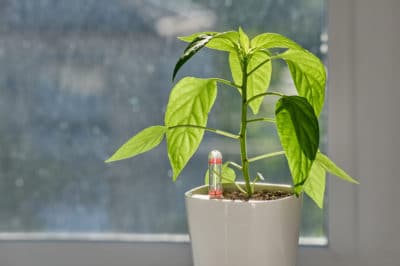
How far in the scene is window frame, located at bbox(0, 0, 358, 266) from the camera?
47.7 inches

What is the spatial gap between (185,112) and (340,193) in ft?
1.28

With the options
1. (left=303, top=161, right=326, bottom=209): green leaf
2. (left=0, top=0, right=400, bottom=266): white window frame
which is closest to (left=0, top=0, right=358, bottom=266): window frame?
(left=0, top=0, right=400, bottom=266): white window frame

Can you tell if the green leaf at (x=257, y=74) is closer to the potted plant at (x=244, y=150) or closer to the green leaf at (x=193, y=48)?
the potted plant at (x=244, y=150)

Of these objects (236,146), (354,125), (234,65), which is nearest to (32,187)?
(236,146)

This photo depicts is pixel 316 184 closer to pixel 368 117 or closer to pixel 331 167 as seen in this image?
pixel 331 167

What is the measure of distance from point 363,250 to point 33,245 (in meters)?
0.63

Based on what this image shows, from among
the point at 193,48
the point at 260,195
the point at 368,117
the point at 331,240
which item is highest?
the point at 193,48

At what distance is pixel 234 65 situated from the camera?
3.52 ft

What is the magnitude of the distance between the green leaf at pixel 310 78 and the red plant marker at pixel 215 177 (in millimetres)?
164

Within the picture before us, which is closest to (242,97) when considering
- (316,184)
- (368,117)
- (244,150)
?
(244,150)

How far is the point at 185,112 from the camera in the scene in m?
1.00

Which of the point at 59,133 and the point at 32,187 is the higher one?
the point at 59,133

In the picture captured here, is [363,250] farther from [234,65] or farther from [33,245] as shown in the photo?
[33,245]

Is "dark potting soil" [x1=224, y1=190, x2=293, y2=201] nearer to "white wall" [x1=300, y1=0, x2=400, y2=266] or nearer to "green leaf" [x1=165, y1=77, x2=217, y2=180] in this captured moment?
"green leaf" [x1=165, y1=77, x2=217, y2=180]
